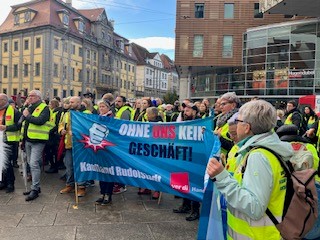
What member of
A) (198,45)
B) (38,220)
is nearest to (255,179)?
(38,220)

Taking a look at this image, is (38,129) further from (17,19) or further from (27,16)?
(17,19)

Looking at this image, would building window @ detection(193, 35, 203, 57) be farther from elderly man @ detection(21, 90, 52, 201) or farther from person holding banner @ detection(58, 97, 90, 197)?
elderly man @ detection(21, 90, 52, 201)

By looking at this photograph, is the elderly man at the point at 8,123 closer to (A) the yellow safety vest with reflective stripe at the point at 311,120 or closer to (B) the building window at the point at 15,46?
(A) the yellow safety vest with reflective stripe at the point at 311,120

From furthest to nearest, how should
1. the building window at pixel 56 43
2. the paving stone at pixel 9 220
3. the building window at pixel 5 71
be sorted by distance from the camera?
the building window at pixel 5 71 < the building window at pixel 56 43 < the paving stone at pixel 9 220

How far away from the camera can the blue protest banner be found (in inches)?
187

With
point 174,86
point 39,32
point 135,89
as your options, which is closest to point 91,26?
point 39,32

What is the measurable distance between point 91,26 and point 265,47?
140 feet

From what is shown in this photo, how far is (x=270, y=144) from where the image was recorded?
6.88ft

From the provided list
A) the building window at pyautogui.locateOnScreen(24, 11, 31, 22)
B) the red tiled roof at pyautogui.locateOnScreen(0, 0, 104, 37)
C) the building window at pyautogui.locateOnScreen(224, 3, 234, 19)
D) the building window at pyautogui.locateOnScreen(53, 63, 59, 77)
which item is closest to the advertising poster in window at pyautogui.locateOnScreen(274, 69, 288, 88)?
the building window at pyautogui.locateOnScreen(224, 3, 234, 19)

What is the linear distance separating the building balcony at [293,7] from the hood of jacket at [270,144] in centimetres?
2290

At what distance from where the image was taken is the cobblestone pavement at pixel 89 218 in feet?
14.5

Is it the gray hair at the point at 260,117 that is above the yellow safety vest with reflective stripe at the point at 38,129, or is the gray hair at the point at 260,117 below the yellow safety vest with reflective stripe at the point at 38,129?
above

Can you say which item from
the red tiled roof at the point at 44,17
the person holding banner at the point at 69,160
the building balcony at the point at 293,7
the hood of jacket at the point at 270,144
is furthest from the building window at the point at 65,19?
the hood of jacket at the point at 270,144

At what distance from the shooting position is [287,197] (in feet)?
6.97
